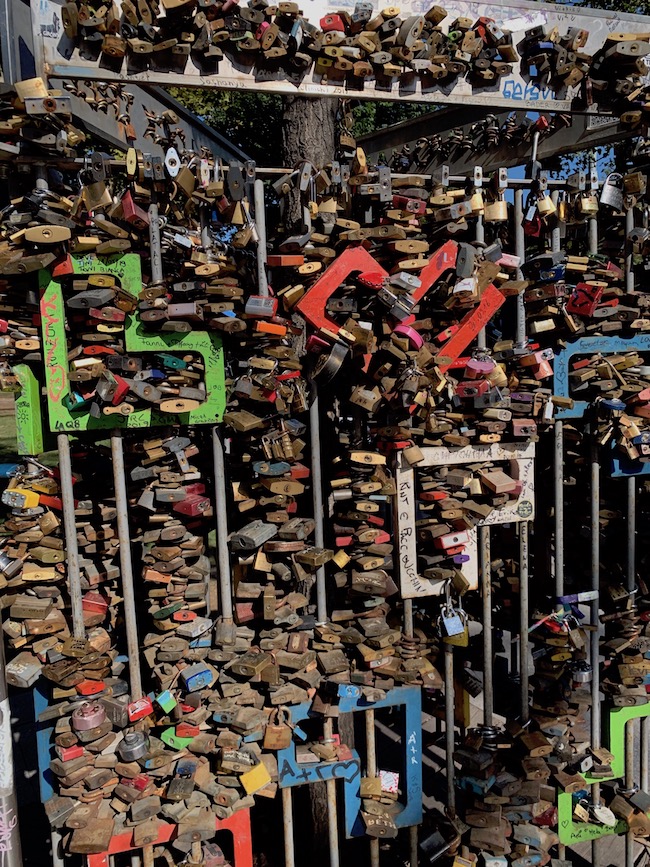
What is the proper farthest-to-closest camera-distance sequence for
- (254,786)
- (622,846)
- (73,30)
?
(622,846), (254,786), (73,30)

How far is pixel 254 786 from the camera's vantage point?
289cm

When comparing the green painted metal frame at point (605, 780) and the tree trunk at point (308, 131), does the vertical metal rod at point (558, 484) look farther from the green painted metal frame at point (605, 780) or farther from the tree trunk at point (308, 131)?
the tree trunk at point (308, 131)

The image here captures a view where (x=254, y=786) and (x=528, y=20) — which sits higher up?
(x=528, y=20)

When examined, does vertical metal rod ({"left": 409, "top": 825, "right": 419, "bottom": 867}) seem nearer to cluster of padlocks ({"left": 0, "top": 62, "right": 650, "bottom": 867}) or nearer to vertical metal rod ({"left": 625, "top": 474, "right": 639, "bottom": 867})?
cluster of padlocks ({"left": 0, "top": 62, "right": 650, "bottom": 867})

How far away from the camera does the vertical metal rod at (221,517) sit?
299 cm

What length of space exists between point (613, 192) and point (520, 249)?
0.57m

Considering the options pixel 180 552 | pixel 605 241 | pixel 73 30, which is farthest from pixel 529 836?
pixel 73 30

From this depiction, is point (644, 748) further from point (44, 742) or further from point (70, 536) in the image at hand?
point (70, 536)

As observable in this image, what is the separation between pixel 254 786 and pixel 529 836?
150 centimetres

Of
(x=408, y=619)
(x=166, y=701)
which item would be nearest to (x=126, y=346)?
(x=166, y=701)

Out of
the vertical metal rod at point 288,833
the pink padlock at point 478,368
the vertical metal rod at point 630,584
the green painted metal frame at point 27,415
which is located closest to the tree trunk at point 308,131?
the pink padlock at point 478,368

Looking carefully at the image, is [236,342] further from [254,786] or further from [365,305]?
[254,786]

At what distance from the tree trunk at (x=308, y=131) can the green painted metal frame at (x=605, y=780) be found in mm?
4176

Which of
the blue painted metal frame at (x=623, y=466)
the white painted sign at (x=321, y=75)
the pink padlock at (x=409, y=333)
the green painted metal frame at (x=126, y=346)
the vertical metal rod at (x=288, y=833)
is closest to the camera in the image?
the white painted sign at (x=321, y=75)
